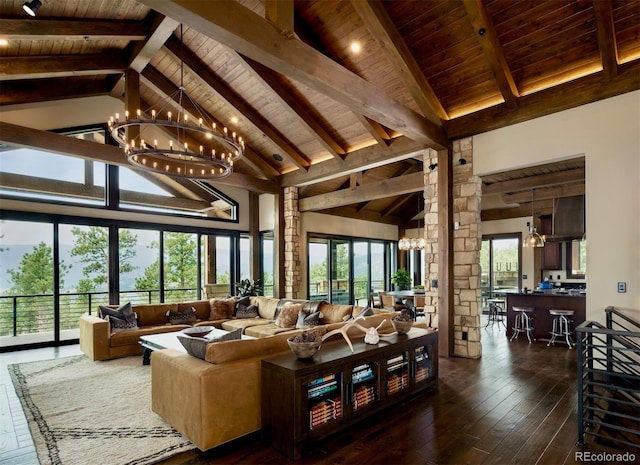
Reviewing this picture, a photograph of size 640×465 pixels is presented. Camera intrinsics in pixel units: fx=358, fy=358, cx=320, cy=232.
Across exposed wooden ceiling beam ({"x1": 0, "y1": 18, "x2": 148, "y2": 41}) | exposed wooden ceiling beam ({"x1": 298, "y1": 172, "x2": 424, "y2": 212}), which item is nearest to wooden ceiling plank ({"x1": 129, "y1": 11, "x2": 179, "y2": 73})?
exposed wooden ceiling beam ({"x1": 0, "y1": 18, "x2": 148, "y2": 41})

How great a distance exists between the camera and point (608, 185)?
14.8ft

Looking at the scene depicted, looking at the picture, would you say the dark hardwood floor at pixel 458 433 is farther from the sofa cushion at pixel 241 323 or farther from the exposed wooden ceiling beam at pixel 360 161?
the exposed wooden ceiling beam at pixel 360 161

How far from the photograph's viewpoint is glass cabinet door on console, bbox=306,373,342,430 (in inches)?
117

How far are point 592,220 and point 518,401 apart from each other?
2.52 meters

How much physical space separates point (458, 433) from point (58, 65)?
23.8 feet

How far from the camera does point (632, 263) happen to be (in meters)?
4.32

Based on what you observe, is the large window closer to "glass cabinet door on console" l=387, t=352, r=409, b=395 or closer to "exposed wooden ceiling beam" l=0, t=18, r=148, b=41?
"glass cabinet door on console" l=387, t=352, r=409, b=395

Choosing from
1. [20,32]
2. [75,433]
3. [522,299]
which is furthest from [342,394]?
[522,299]

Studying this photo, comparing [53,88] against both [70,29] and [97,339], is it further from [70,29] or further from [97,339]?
[97,339]

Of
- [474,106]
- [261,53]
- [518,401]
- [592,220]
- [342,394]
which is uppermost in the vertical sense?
[474,106]

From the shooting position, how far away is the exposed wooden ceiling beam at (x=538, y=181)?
7814mm

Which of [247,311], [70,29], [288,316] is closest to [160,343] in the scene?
[288,316]

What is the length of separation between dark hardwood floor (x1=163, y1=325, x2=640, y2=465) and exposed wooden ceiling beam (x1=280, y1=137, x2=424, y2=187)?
155 inches

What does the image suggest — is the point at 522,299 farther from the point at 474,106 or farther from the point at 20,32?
the point at 20,32
